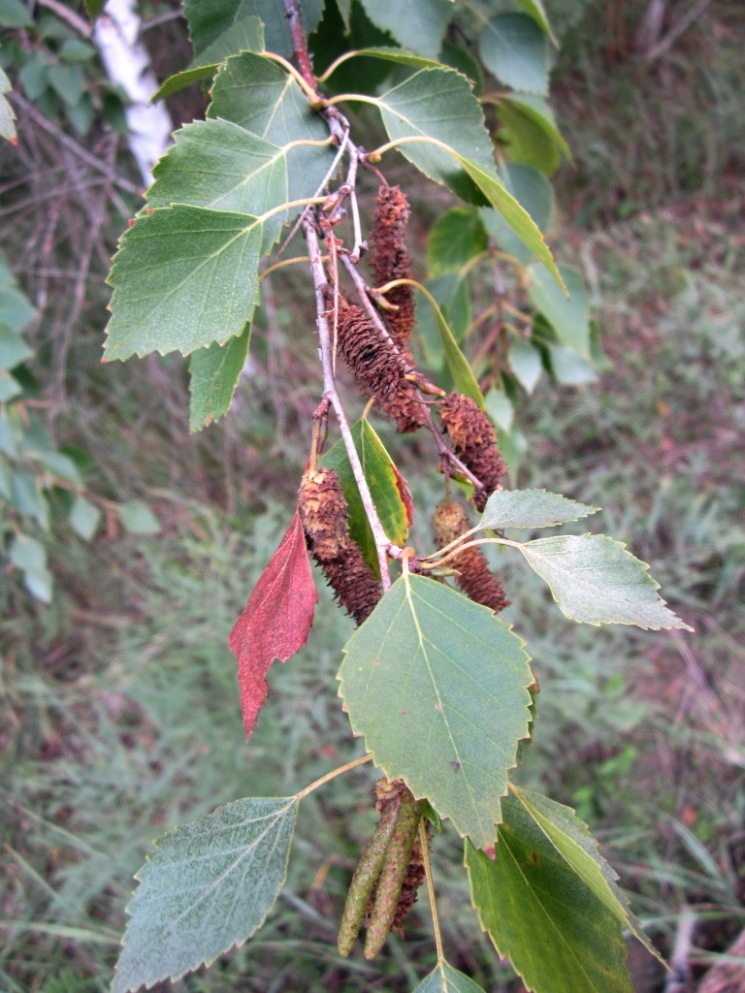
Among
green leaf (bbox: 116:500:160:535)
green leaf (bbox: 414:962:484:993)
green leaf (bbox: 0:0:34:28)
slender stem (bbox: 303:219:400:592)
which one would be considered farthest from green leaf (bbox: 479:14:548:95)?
green leaf (bbox: 116:500:160:535)

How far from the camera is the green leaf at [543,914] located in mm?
449

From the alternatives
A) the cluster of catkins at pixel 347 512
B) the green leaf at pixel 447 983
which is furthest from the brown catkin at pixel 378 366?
the green leaf at pixel 447 983

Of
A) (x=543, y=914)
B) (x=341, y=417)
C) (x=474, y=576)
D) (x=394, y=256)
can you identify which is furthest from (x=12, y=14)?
(x=543, y=914)

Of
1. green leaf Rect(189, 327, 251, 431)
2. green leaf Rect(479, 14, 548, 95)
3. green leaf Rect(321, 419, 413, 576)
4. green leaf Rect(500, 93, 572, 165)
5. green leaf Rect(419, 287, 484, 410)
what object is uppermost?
green leaf Rect(479, 14, 548, 95)

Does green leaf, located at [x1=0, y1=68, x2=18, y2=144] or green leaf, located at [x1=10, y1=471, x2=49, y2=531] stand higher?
green leaf, located at [x1=0, y1=68, x2=18, y2=144]

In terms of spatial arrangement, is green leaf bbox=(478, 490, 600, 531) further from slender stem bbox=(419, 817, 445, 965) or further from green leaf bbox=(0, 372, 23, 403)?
green leaf bbox=(0, 372, 23, 403)

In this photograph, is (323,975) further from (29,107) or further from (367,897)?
(29,107)

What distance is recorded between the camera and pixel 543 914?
1.56 ft

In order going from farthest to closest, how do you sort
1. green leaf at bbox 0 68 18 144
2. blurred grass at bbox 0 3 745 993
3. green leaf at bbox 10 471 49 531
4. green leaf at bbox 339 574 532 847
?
blurred grass at bbox 0 3 745 993
green leaf at bbox 10 471 49 531
green leaf at bbox 0 68 18 144
green leaf at bbox 339 574 532 847

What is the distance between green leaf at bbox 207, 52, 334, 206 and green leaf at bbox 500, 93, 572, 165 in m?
0.36

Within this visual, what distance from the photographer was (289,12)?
0.68m

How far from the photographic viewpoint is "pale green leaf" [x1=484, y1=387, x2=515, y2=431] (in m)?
0.97

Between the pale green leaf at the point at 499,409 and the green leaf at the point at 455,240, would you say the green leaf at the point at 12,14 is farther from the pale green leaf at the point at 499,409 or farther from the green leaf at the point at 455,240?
the pale green leaf at the point at 499,409

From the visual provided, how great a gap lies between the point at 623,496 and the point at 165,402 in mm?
1388
